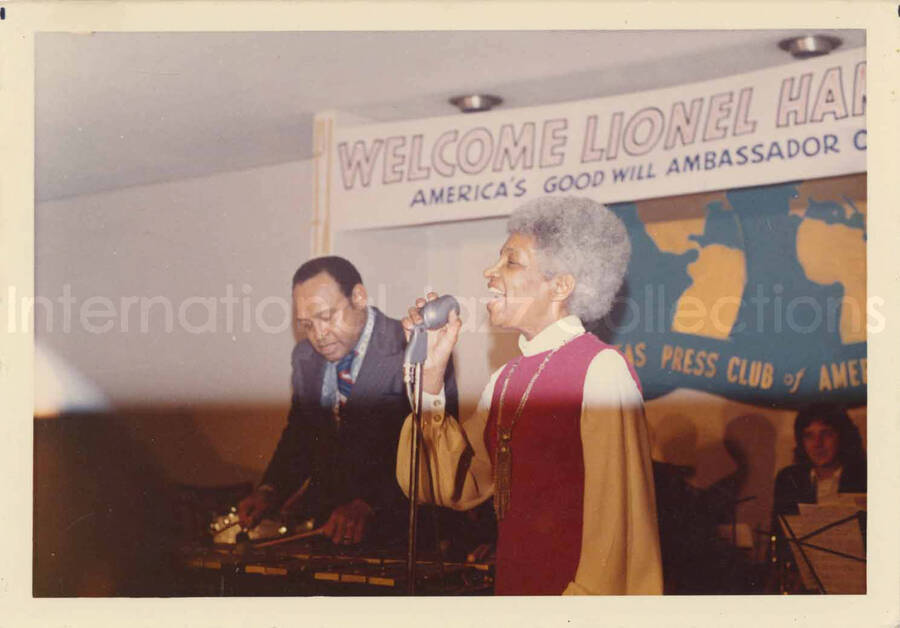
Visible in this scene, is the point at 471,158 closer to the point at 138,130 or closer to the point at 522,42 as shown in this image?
the point at 522,42

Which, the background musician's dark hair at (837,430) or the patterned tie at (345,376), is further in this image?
the patterned tie at (345,376)

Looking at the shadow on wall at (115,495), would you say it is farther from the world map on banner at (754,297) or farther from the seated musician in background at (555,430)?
the world map on banner at (754,297)

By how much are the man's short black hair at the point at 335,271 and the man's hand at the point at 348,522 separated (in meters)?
0.67

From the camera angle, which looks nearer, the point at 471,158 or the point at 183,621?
the point at 183,621

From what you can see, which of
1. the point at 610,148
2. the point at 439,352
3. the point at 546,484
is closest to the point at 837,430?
the point at 546,484

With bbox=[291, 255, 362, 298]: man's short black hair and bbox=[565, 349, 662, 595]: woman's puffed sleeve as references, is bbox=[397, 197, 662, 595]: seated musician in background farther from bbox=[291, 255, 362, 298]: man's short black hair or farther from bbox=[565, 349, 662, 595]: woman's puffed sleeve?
bbox=[291, 255, 362, 298]: man's short black hair

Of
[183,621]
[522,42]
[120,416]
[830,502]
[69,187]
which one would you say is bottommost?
[183,621]

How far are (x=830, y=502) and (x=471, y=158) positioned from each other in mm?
1524

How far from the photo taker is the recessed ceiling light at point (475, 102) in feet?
13.4

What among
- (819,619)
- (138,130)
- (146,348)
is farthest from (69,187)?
(819,619)

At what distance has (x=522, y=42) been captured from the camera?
392 centimetres

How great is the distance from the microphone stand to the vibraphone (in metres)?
0.09

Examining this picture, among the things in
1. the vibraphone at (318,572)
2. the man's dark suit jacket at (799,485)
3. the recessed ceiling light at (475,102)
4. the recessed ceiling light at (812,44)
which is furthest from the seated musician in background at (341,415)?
the recessed ceiling light at (812,44)

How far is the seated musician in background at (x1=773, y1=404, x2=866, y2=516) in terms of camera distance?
12.9 feet
